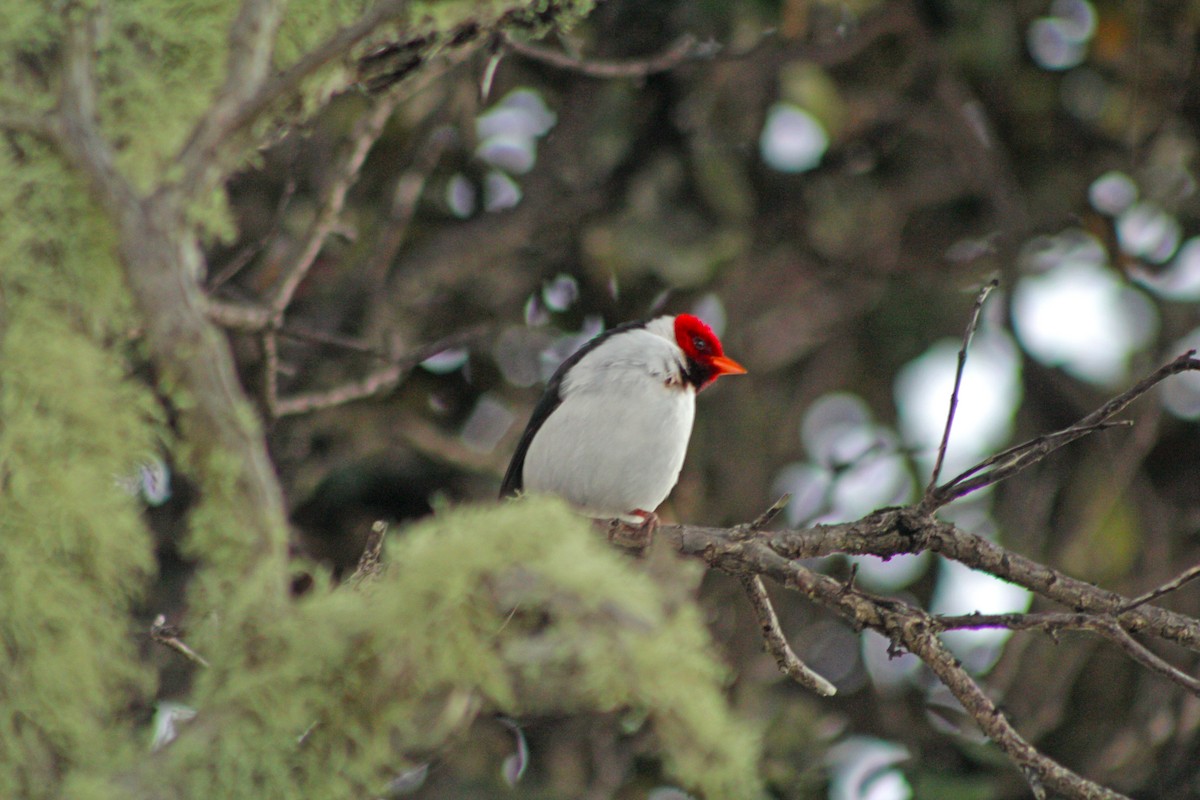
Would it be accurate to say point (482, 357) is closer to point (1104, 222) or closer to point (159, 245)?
point (1104, 222)

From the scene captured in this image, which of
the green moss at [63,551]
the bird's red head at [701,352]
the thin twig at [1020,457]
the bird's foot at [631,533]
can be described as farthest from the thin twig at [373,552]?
the bird's red head at [701,352]

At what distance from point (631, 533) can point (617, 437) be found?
0.90 metres

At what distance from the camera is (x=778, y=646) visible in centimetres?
226

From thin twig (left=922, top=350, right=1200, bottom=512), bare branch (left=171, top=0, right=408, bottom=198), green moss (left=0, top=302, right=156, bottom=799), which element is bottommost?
thin twig (left=922, top=350, right=1200, bottom=512)

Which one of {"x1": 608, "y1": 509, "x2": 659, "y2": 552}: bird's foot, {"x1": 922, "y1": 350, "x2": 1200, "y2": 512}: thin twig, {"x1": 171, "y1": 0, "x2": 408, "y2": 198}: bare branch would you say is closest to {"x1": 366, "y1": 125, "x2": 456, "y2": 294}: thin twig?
{"x1": 608, "y1": 509, "x2": 659, "y2": 552}: bird's foot

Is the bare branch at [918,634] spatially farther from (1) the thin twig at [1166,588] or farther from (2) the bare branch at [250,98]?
(2) the bare branch at [250,98]

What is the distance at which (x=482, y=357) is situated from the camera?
533 centimetres

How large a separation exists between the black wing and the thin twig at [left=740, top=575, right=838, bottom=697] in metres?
1.78

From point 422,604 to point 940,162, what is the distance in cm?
531

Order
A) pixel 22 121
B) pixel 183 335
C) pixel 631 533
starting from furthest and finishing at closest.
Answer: pixel 631 533, pixel 22 121, pixel 183 335

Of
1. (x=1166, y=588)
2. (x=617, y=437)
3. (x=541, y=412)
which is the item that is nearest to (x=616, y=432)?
(x=617, y=437)

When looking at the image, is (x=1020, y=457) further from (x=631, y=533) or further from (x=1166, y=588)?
(x=631, y=533)

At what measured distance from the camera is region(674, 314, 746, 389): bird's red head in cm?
430

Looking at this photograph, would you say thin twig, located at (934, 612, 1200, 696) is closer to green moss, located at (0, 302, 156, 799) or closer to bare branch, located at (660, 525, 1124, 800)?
bare branch, located at (660, 525, 1124, 800)
